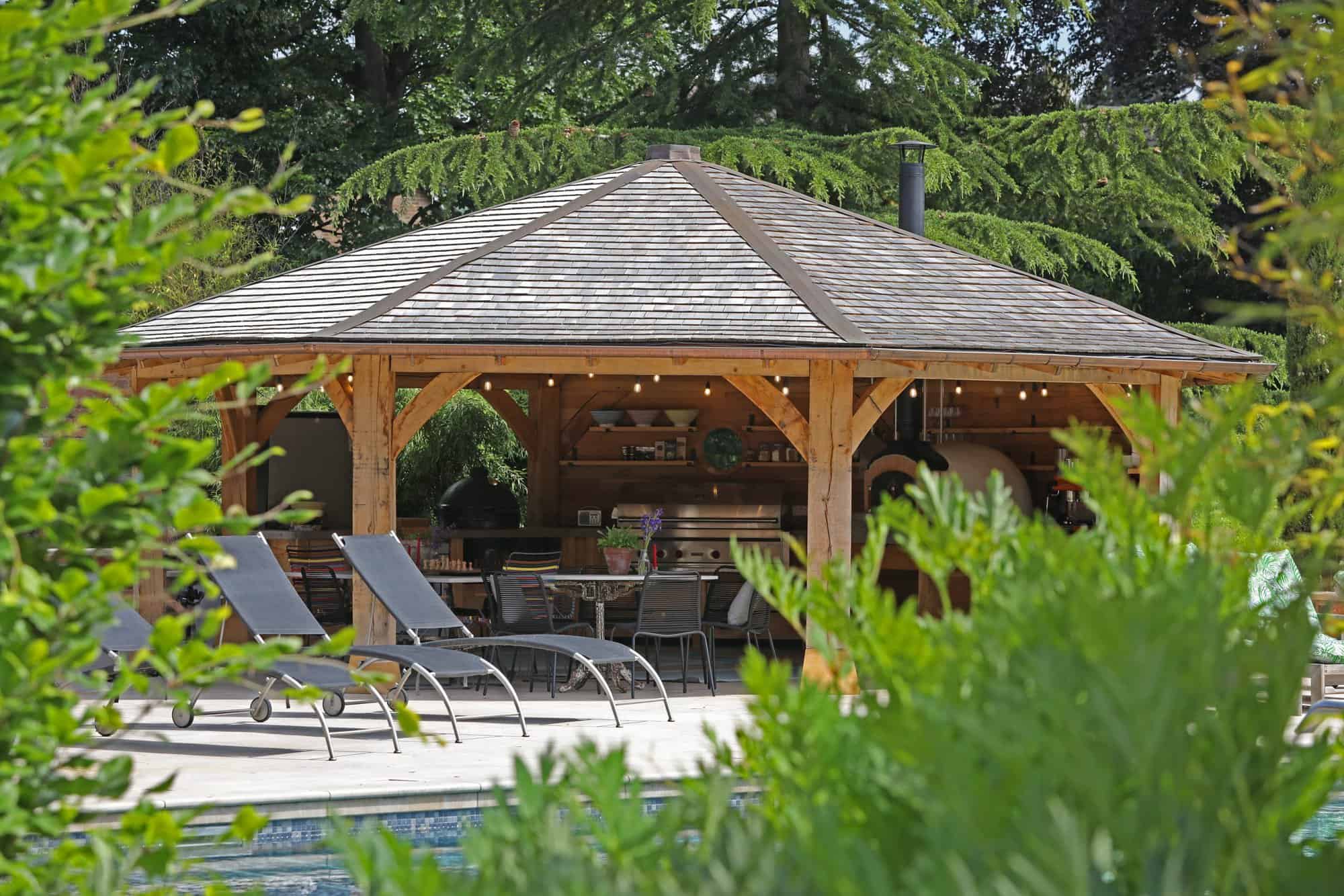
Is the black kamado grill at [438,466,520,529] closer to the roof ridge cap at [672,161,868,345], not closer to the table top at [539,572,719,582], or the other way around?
the roof ridge cap at [672,161,868,345]

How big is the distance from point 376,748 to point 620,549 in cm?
354

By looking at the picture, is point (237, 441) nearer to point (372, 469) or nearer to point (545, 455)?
point (372, 469)

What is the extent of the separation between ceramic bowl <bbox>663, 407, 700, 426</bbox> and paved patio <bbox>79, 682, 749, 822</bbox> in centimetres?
496

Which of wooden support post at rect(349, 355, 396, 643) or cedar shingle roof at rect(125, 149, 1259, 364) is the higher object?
cedar shingle roof at rect(125, 149, 1259, 364)

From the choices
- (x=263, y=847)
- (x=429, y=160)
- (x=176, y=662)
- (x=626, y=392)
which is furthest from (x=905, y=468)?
(x=176, y=662)

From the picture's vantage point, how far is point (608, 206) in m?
13.9

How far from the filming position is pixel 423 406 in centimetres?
1161

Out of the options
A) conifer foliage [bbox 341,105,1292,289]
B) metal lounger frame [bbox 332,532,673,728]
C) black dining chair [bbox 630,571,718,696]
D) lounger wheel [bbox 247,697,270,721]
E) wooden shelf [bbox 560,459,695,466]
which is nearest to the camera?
lounger wheel [bbox 247,697,270,721]

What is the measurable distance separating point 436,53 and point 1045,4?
9331 mm

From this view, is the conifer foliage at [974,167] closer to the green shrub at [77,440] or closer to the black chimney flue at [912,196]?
the black chimney flue at [912,196]

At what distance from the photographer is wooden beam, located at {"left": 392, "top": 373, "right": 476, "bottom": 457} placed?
11336mm

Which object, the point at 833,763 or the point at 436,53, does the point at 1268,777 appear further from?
the point at 436,53

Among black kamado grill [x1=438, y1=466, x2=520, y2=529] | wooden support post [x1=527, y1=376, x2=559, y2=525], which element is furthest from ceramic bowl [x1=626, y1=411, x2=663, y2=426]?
black kamado grill [x1=438, y1=466, x2=520, y2=529]

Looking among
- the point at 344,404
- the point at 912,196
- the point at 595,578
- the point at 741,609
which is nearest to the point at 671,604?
the point at 595,578
